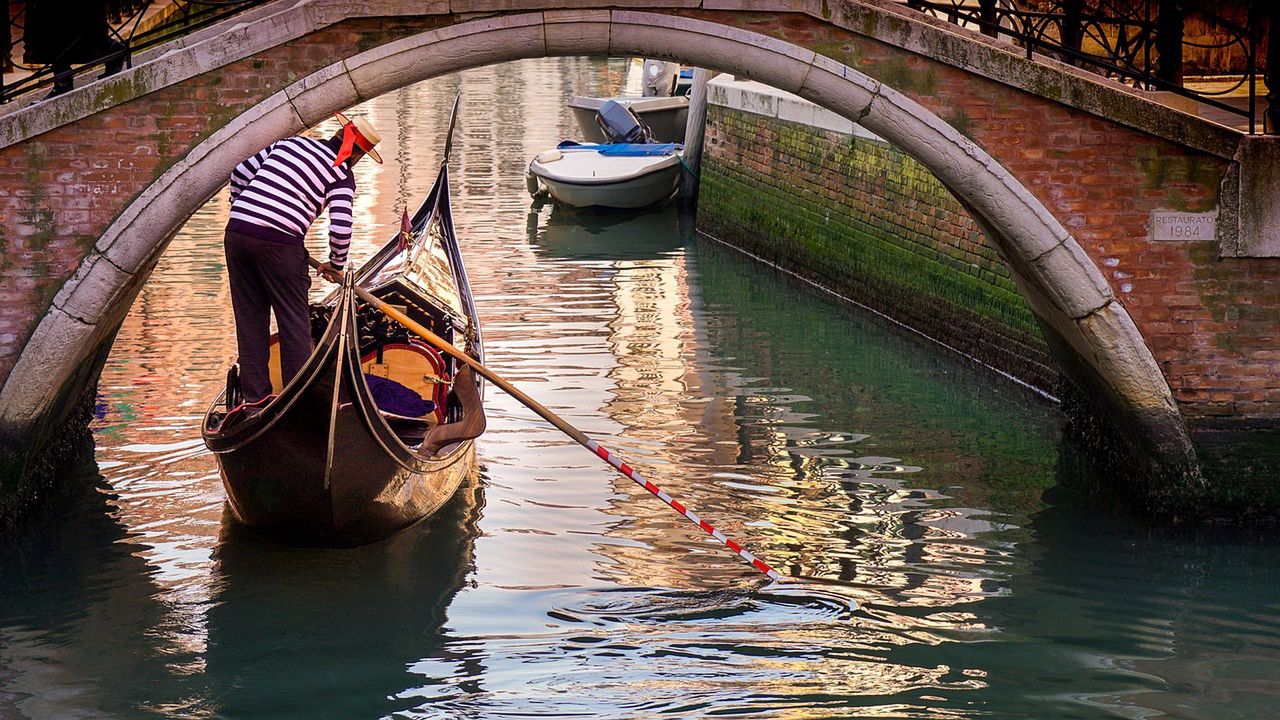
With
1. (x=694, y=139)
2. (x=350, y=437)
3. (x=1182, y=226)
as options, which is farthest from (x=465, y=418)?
(x=694, y=139)

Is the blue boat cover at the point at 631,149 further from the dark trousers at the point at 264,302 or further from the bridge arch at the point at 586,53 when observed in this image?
the dark trousers at the point at 264,302

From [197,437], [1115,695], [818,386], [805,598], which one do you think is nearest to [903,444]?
[818,386]

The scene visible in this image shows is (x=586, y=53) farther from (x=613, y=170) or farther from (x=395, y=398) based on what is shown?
(x=613, y=170)

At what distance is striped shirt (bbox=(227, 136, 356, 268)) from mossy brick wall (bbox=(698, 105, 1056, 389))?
2776 millimetres

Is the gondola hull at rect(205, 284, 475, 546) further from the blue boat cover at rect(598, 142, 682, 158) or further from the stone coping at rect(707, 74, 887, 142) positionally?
the blue boat cover at rect(598, 142, 682, 158)

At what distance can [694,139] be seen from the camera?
1053cm

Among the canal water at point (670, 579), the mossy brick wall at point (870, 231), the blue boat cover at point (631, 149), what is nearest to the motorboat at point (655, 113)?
the blue boat cover at point (631, 149)

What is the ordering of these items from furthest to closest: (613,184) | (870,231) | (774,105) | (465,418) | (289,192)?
(613,184) → (774,105) → (870,231) → (465,418) → (289,192)

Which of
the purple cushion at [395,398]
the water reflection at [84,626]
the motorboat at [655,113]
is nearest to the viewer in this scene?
the water reflection at [84,626]

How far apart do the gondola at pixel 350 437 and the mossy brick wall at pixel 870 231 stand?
2.29 m

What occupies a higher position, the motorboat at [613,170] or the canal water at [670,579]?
the motorboat at [613,170]

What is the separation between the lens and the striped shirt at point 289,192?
391 cm

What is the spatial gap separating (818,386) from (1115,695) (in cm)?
287

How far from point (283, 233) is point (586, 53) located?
35.0 inches
